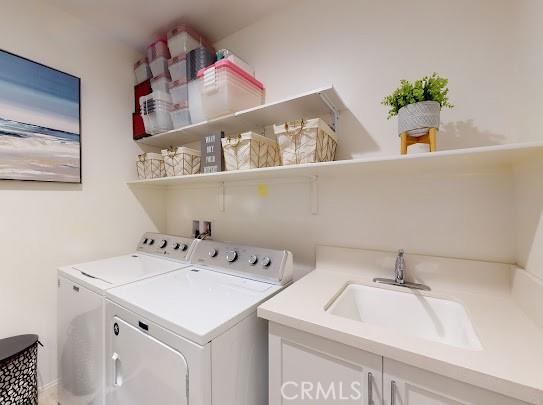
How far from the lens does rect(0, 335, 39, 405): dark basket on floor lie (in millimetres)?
1241

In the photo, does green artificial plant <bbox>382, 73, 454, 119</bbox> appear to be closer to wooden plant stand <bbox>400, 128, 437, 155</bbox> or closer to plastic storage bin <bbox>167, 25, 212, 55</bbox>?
wooden plant stand <bbox>400, 128, 437, 155</bbox>

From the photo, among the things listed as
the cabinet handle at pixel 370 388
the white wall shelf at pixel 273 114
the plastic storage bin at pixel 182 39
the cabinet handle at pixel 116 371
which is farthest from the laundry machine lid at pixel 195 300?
the plastic storage bin at pixel 182 39

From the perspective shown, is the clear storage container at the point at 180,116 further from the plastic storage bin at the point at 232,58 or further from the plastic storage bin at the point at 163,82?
the plastic storage bin at the point at 232,58

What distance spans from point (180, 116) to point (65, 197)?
1.01 m

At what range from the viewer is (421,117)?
39.7 inches

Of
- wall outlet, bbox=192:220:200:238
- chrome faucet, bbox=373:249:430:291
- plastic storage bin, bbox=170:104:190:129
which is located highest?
plastic storage bin, bbox=170:104:190:129

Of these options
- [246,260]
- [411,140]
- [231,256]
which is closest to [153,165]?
[231,256]

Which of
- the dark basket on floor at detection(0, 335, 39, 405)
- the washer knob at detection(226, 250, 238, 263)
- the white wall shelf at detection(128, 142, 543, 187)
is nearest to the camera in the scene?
the white wall shelf at detection(128, 142, 543, 187)

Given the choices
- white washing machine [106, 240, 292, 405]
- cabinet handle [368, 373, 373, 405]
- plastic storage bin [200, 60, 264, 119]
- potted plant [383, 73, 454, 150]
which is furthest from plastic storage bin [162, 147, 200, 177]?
cabinet handle [368, 373, 373, 405]

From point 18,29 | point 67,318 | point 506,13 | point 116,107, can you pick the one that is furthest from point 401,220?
point 18,29

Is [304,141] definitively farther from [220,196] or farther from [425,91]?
[220,196]

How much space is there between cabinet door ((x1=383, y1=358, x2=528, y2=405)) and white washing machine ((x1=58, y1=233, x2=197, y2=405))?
4.23 feet

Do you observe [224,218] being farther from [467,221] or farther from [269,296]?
[467,221]

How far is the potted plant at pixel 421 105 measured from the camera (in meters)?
1.01
